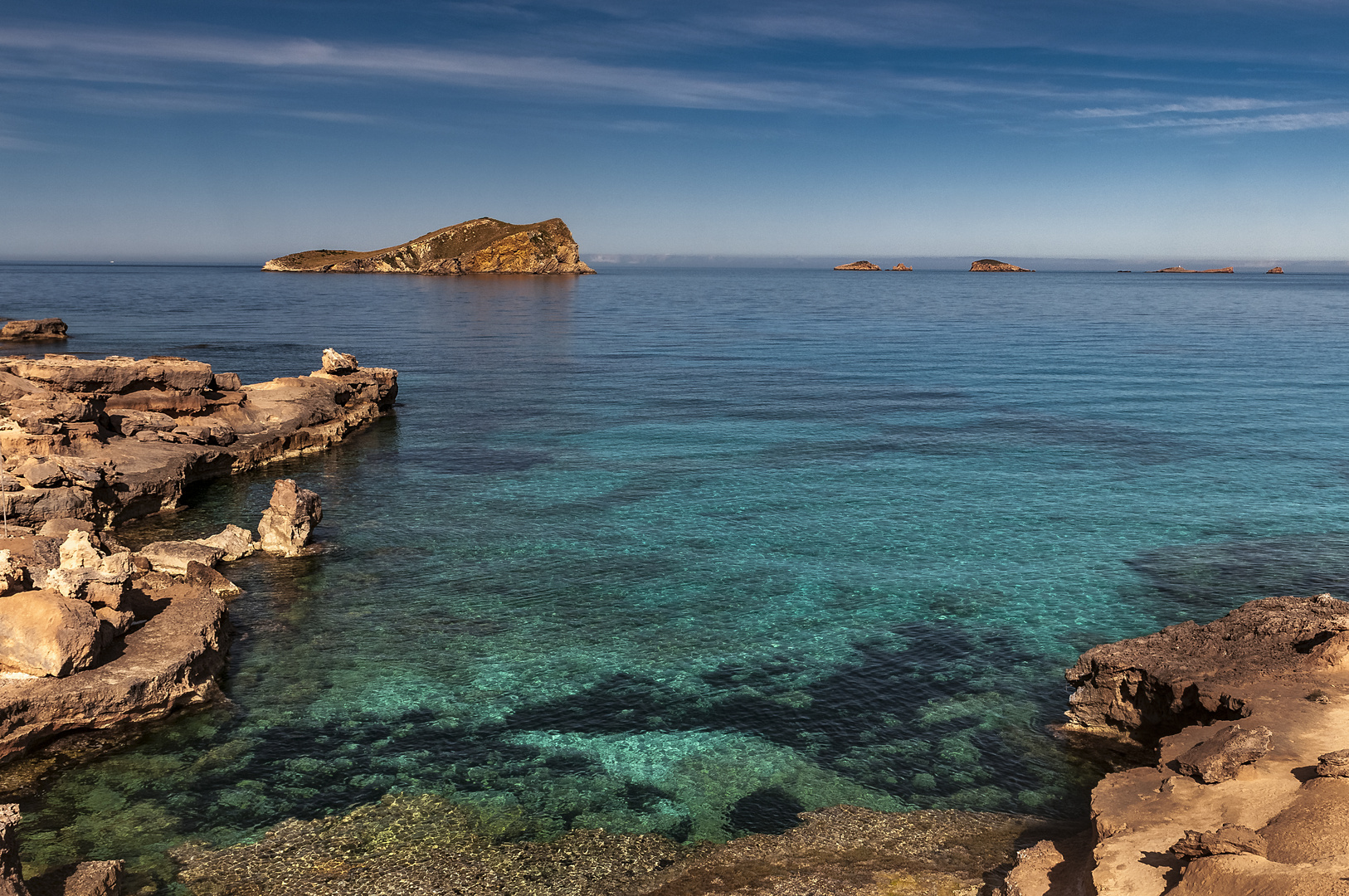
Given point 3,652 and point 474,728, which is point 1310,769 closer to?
point 474,728

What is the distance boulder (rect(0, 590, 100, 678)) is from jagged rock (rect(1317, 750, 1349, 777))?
2069 cm

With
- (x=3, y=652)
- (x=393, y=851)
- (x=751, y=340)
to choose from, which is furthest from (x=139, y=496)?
(x=751, y=340)

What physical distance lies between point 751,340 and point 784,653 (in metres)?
75.7

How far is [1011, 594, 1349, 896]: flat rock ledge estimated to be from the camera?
414 inches

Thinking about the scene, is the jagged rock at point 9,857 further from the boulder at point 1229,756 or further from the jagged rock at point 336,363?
the jagged rock at point 336,363

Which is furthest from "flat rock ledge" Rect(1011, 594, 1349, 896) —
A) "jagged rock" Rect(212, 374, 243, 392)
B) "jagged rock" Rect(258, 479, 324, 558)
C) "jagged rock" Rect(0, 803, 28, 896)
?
"jagged rock" Rect(212, 374, 243, 392)

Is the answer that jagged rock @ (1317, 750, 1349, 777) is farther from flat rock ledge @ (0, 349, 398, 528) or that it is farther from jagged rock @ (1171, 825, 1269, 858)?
flat rock ledge @ (0, 349, 398, 528)

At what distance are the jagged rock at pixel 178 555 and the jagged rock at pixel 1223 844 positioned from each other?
932 inches

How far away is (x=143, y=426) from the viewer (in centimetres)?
3575

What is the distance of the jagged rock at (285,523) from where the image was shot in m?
27.3

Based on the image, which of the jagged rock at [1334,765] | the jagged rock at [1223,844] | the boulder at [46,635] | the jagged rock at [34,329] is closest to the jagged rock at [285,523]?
Answer: the boulder at [46,635]

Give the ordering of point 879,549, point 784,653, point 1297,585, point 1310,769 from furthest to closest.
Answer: point 879,549, point 1297,585, point 784,653, point 1310,769

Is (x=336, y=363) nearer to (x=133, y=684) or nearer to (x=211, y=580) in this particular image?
(x=211, y=580)

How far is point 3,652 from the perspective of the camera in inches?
666
